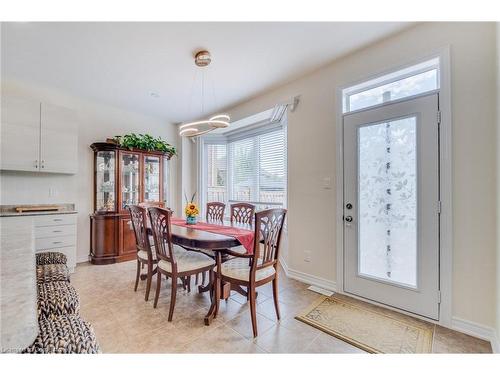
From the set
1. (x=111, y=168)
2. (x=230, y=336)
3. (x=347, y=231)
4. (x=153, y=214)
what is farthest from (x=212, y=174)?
(x=230, y=336)

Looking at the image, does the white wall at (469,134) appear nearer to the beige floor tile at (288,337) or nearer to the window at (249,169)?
the beige floor tile at (288,337)

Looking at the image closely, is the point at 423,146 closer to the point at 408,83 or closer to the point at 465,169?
the point at 465,169

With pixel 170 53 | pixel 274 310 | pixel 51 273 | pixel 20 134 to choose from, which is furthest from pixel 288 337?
pixel 20 134

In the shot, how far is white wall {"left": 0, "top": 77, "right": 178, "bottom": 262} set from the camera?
322 cm

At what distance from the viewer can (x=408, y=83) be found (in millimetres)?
2250

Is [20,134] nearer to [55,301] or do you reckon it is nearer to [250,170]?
[55,301]

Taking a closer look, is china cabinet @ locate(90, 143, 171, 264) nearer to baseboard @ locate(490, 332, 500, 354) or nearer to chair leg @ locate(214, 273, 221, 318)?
chair leg @ locate(214, 273, 221, 318)

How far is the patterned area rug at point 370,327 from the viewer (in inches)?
68.7

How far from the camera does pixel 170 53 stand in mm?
2506

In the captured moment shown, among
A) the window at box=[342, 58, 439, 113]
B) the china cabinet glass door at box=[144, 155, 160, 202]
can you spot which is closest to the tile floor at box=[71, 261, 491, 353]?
the china cabinet glass door at box=[144, 155, 160, 202]

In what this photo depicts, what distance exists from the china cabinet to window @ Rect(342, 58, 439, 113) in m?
3.39

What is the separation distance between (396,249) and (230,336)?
1722 mm

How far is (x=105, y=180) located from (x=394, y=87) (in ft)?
13.8

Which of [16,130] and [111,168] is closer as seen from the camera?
[16,130]
